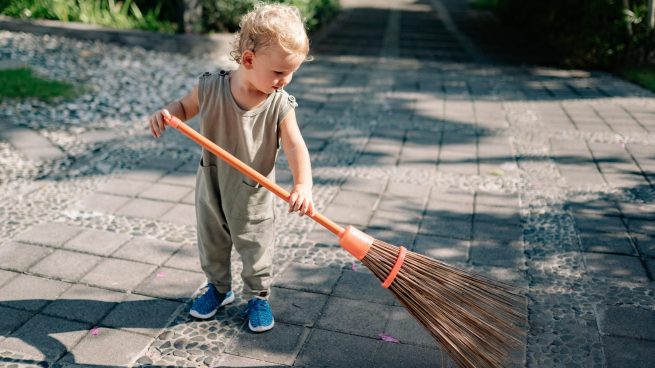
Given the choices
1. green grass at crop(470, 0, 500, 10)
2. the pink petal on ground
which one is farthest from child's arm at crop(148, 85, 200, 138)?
green grass at crop(470, 0, 500, 10)

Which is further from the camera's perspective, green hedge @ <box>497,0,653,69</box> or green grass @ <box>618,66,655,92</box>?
green hedge @ <box>497,0,653,69</box>

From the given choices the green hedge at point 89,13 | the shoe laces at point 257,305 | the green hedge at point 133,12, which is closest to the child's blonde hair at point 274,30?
the shoe laces at point 257,305

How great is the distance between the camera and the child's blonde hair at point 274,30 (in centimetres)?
210

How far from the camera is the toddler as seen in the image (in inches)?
84.8

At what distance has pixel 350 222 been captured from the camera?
3.62 m

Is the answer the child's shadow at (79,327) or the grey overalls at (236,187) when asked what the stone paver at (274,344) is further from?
the child's shadow at (79,327)

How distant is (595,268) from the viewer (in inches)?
122

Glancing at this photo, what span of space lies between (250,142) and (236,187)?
20cm

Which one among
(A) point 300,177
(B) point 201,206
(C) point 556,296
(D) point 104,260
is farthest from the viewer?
(D) point 104,260

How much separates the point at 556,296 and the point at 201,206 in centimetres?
172

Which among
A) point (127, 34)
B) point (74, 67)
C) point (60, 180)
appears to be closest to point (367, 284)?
point (60, 180)

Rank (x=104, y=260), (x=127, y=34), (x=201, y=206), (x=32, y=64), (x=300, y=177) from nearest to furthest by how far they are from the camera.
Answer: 1. (x=300, y=177)
2. (x=201, y=206)
3. (x=104, y=260)
4. (x=32, y=64)
5. (x=127, y=34)

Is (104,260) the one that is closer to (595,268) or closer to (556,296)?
(556,296)

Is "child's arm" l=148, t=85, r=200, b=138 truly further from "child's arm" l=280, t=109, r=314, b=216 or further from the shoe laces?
the shoe laces
